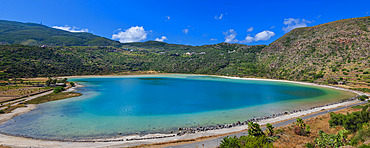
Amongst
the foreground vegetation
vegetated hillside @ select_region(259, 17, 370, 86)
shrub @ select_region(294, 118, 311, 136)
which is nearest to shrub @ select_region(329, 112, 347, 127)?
the foreground vegetation

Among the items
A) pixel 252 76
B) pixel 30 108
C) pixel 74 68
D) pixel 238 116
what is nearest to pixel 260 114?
pixel 238 116

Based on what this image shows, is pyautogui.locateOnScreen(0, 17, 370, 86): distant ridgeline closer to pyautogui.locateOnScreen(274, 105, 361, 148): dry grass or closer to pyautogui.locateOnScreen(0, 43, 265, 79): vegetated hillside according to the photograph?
pyautogui.locateOnScreen(0, 43, 265, 79): vegetated hillside

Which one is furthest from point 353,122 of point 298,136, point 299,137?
point 299,137

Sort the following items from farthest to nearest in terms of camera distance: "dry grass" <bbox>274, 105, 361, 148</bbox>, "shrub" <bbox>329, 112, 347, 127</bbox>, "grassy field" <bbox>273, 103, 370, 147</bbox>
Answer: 1. "shrub" <bbox>329, 112, 347, 127</bbox>
2. "grassy field" <bbox>273, 103, 370, 147</bbox>
3. "dry grass" <bbox>274, 105, 361, 148</bbox>

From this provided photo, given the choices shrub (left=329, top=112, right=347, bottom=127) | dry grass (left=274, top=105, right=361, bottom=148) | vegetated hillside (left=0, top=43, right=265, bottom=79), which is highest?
vegetated hillside (left=0, top=43, right=265, bottom=79)

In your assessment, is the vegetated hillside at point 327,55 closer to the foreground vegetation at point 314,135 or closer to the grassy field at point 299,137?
the grassy field at point 299,137

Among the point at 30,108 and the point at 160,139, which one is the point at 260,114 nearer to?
the point at 160,139

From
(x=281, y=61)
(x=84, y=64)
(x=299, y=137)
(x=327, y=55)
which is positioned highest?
(x=327, y=55)

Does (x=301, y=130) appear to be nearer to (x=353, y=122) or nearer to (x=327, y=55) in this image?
(x=353, y=122)
